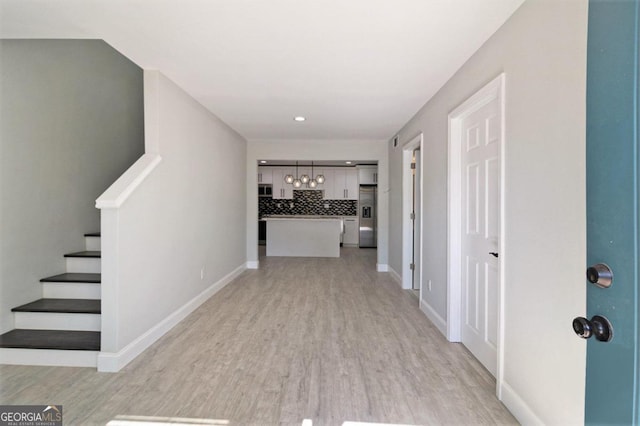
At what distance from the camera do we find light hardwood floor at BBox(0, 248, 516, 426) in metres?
1.89

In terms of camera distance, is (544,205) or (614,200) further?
(544,205)

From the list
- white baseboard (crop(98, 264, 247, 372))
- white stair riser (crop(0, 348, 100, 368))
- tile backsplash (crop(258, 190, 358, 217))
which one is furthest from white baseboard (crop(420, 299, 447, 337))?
tile backsplash (crop(258, 190, 358, 217))

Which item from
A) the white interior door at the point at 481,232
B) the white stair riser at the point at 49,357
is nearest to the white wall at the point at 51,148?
the white stair riser at the point at 49,357

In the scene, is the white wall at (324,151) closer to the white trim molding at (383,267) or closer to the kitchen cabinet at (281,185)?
the white trim molding at (383,267)

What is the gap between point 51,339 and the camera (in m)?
2.49

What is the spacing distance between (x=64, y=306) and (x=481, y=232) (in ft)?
11.6

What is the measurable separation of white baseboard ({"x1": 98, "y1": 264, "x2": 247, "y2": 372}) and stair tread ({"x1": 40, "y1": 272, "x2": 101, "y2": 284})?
2.34 ft

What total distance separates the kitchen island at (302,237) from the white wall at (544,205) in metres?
6.13

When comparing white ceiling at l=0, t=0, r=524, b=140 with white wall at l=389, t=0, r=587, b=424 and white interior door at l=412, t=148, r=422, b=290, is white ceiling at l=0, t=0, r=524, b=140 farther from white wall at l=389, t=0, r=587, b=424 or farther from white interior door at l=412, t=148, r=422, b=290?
white interior door at l=412, t=148, r=422, b=290

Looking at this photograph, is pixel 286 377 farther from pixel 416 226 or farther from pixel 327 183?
pixel 327 183

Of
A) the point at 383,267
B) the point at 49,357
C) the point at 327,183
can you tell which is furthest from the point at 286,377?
the point at 327,183

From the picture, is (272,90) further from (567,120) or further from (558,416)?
(558,416)

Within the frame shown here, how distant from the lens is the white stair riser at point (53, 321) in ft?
8.71

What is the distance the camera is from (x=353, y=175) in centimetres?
995
